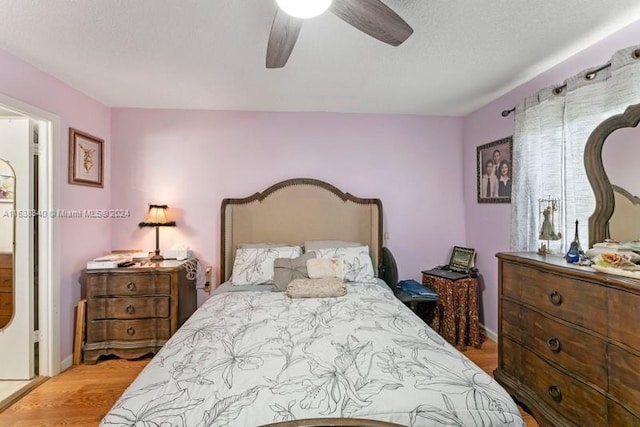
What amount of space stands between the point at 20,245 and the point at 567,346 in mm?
3790

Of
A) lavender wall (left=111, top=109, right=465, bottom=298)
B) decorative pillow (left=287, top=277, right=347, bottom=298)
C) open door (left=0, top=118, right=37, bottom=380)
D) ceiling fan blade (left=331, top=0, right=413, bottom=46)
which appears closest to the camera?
ceiling fan blade (left=331, top=0, right=413, bottom=46)

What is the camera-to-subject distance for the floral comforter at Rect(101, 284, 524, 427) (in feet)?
3.47

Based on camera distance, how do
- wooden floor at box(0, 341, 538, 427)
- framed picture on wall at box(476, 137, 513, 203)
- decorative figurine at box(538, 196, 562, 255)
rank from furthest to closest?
framed picture on wall at box(476, 137, 513, 203), decorative figurine at box(538, 196, 562, 255), wooden floor at box(0, 341, 538, 427)

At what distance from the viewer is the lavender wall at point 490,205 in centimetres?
243

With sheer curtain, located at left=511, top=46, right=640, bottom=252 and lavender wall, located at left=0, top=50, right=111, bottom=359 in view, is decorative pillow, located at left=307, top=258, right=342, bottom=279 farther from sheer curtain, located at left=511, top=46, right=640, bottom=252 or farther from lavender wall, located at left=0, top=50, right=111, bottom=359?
lavender wall, located at left=0, top=50, right=111, bottom=359

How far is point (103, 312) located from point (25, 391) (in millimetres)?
Result: 666

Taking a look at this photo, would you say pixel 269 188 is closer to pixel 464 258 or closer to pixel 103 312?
pixel 103 312

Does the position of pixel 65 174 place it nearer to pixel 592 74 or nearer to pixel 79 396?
pixel 79 396

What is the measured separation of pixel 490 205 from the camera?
120 inches

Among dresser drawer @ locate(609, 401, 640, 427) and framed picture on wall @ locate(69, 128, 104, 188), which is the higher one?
framed picture on wall @ locate(69, 128, 104, 188)

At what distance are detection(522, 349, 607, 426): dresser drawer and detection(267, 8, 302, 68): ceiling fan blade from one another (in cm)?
229

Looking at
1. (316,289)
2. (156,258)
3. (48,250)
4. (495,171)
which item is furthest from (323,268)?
(48,250)

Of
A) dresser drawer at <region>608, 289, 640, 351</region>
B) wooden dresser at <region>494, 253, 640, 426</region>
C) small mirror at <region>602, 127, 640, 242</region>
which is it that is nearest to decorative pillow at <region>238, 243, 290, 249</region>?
wooden dresser at <region>494, 253, 640, 426</region>

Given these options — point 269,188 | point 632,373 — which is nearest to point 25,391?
point 269,188
